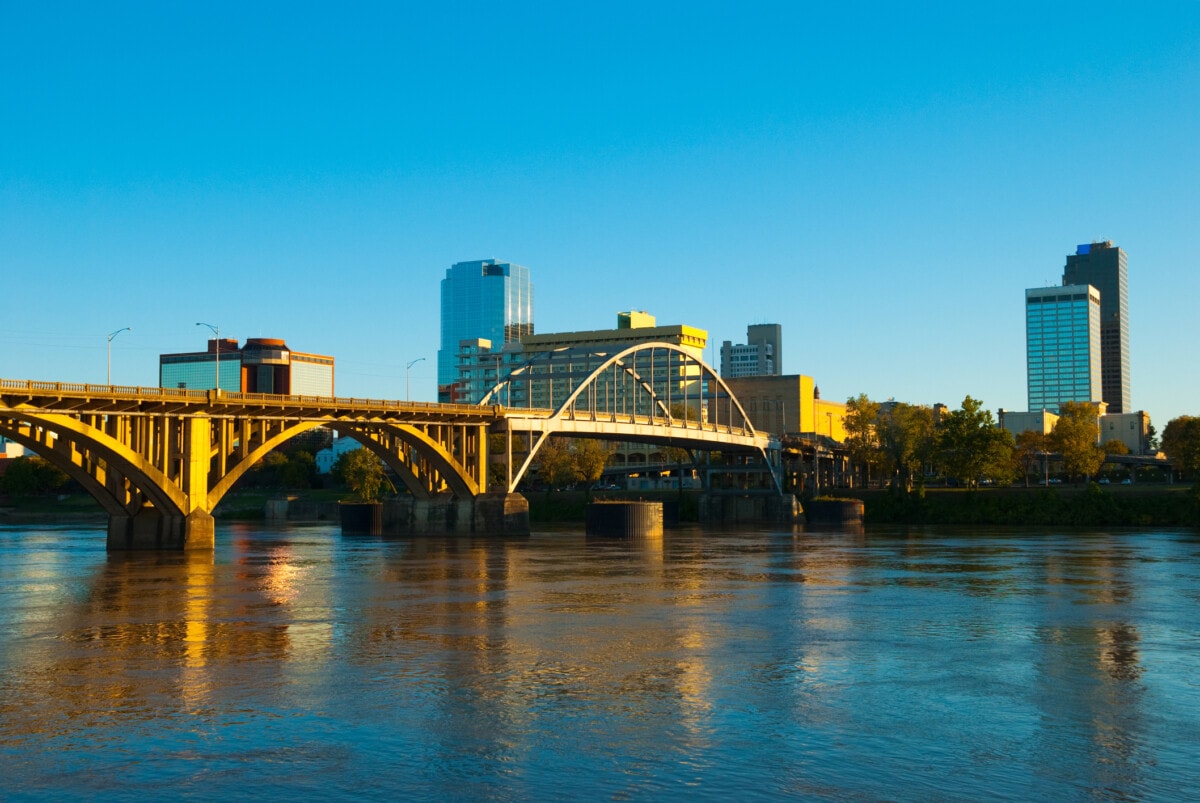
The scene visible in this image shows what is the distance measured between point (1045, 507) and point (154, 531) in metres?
90.1

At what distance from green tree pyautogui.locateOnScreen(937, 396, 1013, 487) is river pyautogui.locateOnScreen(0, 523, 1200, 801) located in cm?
8598

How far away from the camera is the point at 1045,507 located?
12875cm

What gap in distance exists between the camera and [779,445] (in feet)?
522

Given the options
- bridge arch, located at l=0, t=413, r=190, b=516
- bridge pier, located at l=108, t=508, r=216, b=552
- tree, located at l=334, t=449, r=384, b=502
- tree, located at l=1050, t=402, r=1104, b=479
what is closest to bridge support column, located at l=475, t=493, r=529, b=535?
bridge pier, located at l=108, t=508, r=216, b=552

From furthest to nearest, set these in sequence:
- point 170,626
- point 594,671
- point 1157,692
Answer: point 170,626
point 594,671
point 1157,692

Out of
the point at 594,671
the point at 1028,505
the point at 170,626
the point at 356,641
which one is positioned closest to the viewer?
the point at 594,671

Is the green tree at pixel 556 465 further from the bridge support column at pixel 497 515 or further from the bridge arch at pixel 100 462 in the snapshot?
the bridge arch at pixel 100 462

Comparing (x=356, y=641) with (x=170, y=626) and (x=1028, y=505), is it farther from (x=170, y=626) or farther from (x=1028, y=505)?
(x=1028, y=505)

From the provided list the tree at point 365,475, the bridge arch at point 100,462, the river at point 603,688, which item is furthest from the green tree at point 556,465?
the river at point 603,688

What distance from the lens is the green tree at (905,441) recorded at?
154 metres

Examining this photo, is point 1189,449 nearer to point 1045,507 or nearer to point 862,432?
point 1045,507

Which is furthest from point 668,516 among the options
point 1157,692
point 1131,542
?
point 1157,692

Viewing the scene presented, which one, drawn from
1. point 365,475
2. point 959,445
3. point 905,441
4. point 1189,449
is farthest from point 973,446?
point 365,475

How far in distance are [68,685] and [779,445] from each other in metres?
137
